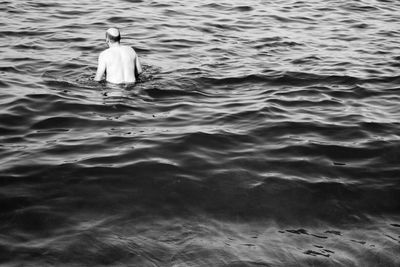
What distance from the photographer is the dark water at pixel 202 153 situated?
423 centimetres

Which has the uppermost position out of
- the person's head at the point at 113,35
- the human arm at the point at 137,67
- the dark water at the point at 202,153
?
the person's head at the point at 113,35

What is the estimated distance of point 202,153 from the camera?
19.7 feet

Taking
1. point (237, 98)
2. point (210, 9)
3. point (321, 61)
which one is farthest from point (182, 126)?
point (210, 9)

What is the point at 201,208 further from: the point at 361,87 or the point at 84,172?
the point at 361,87

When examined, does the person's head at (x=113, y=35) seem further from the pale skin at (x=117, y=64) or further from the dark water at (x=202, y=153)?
the dark water at (x=202, y=153)

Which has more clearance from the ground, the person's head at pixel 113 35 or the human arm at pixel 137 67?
the person's head at pixel 113 35

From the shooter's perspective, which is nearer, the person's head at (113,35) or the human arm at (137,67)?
the person's head at (113,35)

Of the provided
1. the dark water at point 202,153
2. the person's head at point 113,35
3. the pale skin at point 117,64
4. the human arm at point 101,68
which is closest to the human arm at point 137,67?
the pale skin at point 117,64

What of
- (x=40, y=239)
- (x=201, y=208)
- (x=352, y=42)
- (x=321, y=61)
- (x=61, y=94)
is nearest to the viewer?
(x=40, y=239)

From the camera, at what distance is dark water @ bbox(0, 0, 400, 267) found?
4.23 metres

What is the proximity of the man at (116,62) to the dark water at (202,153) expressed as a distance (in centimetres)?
23

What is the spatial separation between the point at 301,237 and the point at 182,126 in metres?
2.91

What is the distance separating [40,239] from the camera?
4.20 metres

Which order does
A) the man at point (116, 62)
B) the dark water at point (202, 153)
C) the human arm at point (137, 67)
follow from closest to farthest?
1. the dark water at point (202, 153)
2. the man at point (116, 62)
3. the human arm at point (137, 67)
